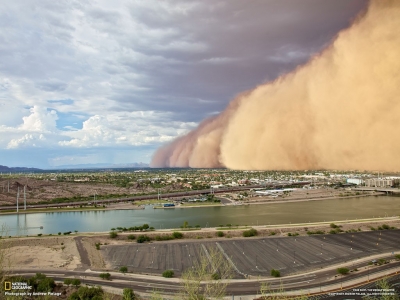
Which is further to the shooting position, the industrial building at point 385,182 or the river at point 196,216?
the industrial building at point 385,182

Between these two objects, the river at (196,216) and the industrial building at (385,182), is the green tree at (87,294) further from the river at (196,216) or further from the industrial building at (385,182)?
the industrial building at (385,182)

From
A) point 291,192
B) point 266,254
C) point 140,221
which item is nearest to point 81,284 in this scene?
point 266,254

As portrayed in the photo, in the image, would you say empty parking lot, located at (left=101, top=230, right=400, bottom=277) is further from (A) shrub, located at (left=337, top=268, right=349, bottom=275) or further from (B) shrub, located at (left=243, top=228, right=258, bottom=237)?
(A) shrub, located at (left=337, top=268, right=349, bottom=275)

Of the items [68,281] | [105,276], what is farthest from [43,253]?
[105,276]

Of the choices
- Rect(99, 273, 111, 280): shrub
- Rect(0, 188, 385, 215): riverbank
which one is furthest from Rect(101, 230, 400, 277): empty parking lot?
Rect(0, 188, 385, 215): riverbank

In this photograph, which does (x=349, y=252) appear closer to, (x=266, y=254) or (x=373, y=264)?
(x=373, y=264)

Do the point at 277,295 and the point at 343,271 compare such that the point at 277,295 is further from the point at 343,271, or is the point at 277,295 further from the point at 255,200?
the point at 255,200

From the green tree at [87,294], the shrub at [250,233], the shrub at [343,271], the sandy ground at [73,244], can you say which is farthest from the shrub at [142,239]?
the shrub at [343,271]

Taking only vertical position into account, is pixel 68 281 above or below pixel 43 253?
above

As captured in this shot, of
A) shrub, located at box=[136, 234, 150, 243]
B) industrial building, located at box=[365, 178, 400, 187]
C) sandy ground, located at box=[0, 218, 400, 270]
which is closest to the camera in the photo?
sandy ground, located at box=[0, 218, 400, 270]
